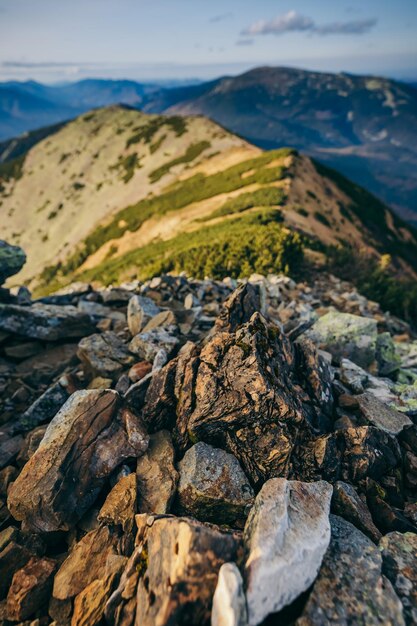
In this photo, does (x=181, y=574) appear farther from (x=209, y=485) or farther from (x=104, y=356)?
(x=104, y=356)

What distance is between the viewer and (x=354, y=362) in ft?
34.2

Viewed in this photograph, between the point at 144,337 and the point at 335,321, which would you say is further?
the point at 335,321

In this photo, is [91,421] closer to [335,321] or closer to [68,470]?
[68,470]

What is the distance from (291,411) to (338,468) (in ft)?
4.28

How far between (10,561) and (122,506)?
186 cm

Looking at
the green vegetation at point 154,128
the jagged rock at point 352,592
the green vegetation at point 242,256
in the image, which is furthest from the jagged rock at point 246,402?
the green vegetation at point 154,128

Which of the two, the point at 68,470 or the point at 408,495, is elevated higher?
the point at 68,470

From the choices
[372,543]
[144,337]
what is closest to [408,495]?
[372,543]

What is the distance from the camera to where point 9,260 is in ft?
42.3

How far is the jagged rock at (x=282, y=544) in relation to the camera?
398cm

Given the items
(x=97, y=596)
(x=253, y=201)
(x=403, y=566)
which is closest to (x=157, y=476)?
(x=97, y=596)

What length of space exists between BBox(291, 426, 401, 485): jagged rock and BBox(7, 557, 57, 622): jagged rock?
4240 mm

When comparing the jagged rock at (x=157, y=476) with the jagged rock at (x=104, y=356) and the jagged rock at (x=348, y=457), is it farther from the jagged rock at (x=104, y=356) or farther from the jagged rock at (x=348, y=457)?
the jagged rock at (x=104, y=356)

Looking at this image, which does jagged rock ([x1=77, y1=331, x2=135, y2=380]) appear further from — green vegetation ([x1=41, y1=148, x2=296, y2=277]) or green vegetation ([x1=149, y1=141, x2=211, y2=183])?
green vegetation ([x1=149, y1=141, x2=211, y2=183])
